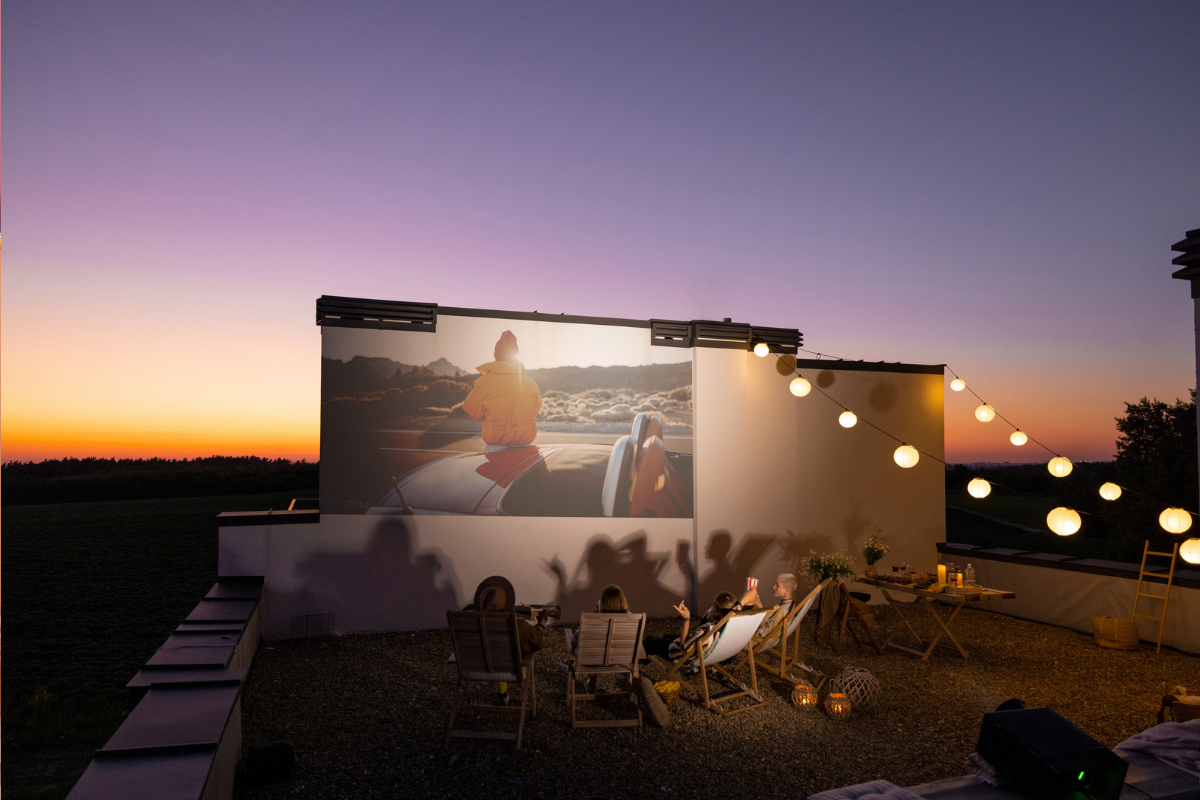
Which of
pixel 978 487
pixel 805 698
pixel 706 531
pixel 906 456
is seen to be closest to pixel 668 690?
pixel 805 698

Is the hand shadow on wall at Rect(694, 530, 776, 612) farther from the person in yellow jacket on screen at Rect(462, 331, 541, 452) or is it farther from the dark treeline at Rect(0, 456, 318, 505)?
the dark treeline at Rect(0, 456, 318, 505)

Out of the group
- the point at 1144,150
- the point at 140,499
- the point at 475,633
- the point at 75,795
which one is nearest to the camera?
the point at 75,795

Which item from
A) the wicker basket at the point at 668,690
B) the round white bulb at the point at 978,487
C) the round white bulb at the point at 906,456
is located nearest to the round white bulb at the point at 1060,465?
the round white bulb at the point at 978,487

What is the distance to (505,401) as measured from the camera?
773cm

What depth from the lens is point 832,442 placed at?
8852 millimetres

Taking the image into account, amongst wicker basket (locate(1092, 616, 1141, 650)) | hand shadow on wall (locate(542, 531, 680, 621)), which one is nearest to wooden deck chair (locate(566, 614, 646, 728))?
hand shadow on wall (locate(542, 531, 680, 621))

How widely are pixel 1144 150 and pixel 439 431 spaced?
412 inches

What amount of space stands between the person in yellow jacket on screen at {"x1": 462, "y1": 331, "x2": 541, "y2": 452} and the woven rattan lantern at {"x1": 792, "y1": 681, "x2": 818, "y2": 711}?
13.6 feet

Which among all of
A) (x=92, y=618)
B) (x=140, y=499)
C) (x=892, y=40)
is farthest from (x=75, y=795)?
(x=140, y=499)

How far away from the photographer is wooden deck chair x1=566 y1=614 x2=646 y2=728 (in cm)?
458

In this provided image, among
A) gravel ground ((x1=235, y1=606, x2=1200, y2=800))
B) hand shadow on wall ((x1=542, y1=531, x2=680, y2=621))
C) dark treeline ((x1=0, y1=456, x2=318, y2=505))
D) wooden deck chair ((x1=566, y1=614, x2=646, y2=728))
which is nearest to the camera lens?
gravel ground ((x1=235, y1=606, x2=1200, y2=800))

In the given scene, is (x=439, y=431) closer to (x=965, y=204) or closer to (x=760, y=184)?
(x=760, y=184)

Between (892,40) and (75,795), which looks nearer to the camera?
(75,795)

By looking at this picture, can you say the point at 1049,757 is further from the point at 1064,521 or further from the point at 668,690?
the point at 1064,521
